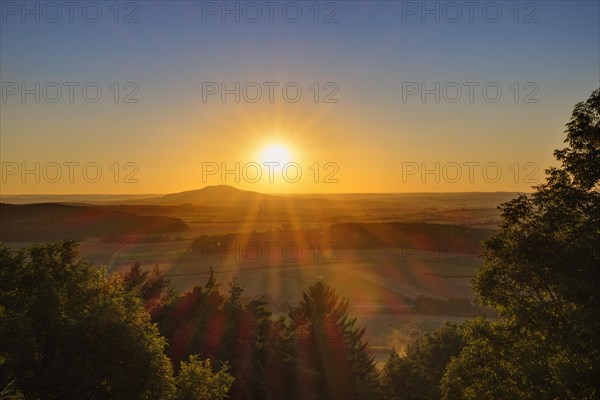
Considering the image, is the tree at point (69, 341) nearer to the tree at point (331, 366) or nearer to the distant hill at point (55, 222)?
the tree at point (331, 366)

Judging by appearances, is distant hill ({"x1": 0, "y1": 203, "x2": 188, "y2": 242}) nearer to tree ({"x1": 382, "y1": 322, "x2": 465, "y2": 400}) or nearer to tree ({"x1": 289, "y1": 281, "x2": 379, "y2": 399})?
tree ({"x1": 289, "y1": 281, "x2": 379, "y2": 399})

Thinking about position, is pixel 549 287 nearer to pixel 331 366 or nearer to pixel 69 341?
pixel 69 341

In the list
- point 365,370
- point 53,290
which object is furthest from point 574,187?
point 365,370

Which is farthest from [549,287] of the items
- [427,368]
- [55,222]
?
[55,222]

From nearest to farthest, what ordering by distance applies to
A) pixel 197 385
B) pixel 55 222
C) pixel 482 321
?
pixel 197 385
pixel 482 321
pixel 55 222

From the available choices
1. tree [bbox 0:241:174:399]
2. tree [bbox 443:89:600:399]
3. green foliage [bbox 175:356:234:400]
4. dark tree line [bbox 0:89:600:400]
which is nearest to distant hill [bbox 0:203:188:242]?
tree [bbox 0:241:174:399]

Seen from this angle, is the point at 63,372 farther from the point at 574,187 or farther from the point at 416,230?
the point at 416,230
